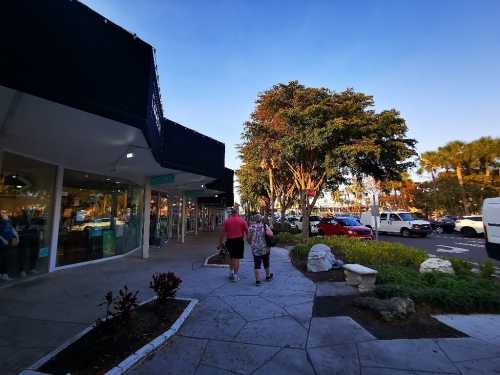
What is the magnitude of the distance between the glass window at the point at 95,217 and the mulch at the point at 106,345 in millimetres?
5507

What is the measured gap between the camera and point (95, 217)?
9734mm

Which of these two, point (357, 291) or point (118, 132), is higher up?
point (118, 132)

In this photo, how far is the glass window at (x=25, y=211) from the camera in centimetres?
659

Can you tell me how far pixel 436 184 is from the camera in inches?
1537

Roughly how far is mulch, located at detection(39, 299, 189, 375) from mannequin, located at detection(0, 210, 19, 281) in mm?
4126

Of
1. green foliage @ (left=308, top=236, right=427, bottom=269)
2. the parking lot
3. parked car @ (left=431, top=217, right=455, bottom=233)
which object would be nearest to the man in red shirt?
green foliage @ (left=308, top=236, right=427, bottom=269)

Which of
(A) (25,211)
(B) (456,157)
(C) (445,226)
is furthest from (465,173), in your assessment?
(A) (25,211)

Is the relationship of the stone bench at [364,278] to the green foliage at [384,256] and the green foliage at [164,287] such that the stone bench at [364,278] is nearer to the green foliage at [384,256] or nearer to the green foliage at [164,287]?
the green foliage at [384,256]

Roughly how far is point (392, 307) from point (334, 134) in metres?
11.7

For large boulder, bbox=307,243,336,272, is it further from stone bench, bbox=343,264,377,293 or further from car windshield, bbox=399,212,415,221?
car windshield, bbox=399,212,415,221

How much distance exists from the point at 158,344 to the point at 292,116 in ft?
43.4

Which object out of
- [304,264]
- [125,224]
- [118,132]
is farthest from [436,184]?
[118,132]

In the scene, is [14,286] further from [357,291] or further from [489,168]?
[489,168]

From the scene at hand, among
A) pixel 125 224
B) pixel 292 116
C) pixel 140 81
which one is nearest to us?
pixel 140 81
